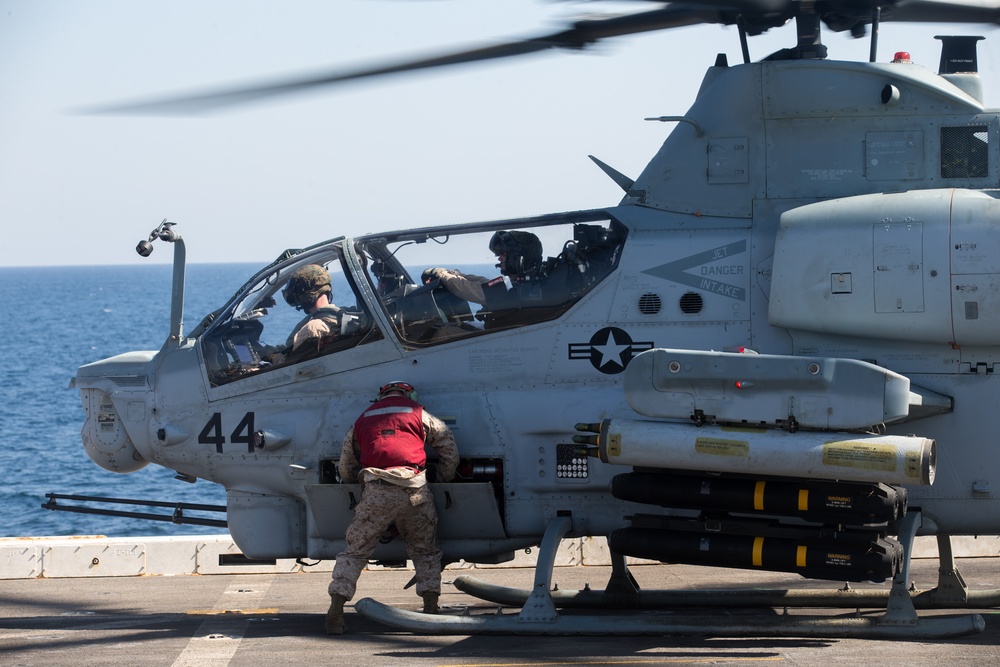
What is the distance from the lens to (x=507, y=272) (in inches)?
330

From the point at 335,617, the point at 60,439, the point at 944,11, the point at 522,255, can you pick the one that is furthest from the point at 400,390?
the point at 60,439

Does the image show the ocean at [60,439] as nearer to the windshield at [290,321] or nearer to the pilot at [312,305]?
the windshield at [290,321]

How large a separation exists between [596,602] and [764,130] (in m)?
3.53

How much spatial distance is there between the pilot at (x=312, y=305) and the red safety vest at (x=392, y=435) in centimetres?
83

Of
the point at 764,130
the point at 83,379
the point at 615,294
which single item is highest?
the point at 764,130

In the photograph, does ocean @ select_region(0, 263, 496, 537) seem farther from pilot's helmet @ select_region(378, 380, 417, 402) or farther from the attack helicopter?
pilot's helmet @ select_region(378, 380, 417, 402)

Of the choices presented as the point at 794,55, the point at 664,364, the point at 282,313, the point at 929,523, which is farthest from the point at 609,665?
the point at 794,55

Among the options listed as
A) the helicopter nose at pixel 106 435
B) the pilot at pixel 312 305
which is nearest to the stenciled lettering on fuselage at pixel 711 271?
the pilot at pixel 312 305

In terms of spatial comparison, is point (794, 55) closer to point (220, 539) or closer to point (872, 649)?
point (872, 649)

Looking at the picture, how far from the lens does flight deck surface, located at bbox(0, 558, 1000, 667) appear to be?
7.32m

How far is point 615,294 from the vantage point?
8266 mm

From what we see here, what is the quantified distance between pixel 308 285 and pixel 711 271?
2.84m

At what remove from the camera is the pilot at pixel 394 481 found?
312 inches

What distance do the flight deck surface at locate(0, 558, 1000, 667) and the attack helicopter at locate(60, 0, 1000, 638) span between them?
168 mm
